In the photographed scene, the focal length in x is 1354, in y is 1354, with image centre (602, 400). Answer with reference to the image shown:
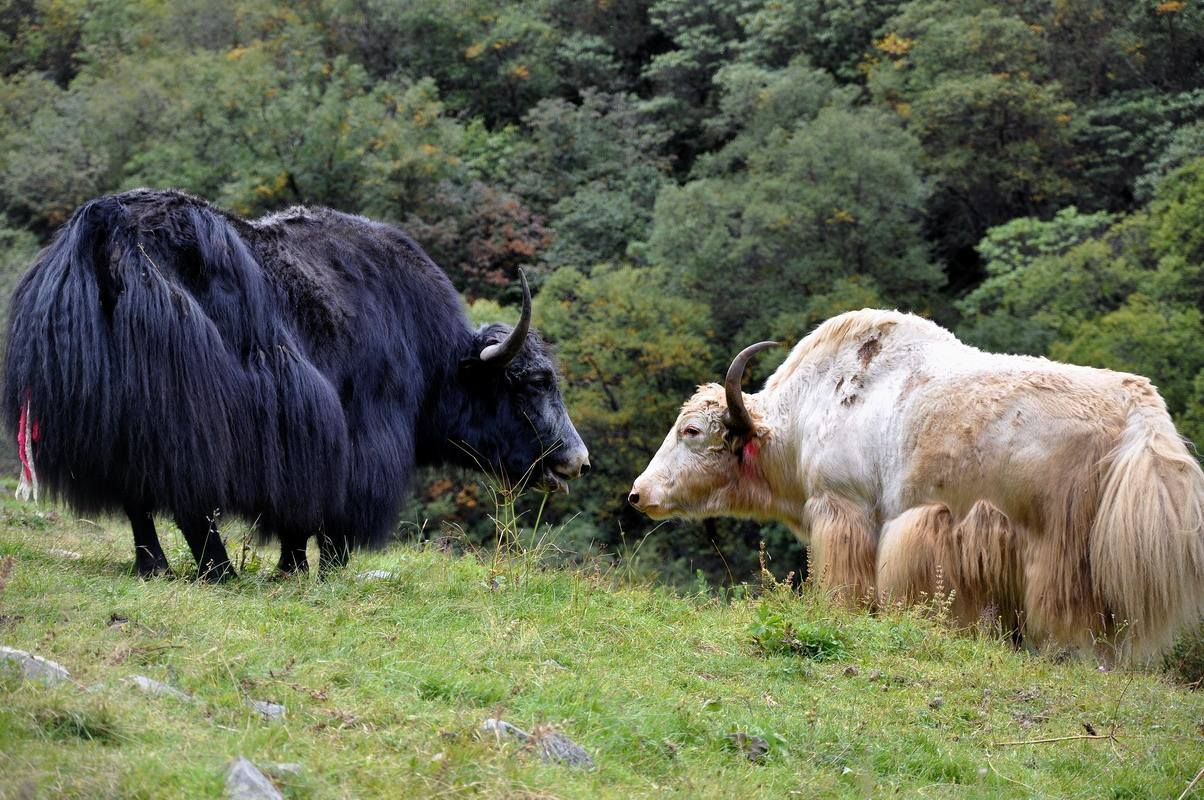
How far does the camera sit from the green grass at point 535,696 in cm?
373

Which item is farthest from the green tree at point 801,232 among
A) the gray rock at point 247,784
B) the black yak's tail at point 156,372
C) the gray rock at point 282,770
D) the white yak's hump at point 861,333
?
the gray rock at point 247,784

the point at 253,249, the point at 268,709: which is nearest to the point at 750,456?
the point at 253,249

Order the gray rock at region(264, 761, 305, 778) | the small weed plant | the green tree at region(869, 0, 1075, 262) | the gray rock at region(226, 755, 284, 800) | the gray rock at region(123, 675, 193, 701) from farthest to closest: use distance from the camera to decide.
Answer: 1. the green tree at region(869, 0, 1075, 262)
2. the small weed plant
3. the gray rock at region(123, 675, 193, 701)
4. the gray rock at region(264, 761, 305, 778)
5. the gray rock at region(226, 755, 284, 800)

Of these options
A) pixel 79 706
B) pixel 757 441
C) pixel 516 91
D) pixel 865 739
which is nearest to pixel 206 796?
pixel 79 706

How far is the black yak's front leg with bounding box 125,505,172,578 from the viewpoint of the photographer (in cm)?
619

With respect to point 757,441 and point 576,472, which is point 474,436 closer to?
point 576,472

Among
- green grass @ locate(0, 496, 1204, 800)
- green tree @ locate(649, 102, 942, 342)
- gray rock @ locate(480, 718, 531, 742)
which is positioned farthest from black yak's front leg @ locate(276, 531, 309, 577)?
green tree @ locate(649, 102, 942, 342)

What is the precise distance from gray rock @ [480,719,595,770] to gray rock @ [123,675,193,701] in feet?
3.04

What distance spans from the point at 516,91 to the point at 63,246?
30.4 meters

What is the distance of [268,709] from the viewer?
4.12 metres

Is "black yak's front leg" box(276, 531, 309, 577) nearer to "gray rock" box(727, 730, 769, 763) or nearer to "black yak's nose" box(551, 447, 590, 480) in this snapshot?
"black yak's nose" box(551, 447, 590, 480)

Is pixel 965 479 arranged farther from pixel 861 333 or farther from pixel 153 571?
pixel 153 571

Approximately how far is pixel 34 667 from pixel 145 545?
7.41 ft

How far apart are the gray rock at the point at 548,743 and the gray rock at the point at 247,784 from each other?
764mm
